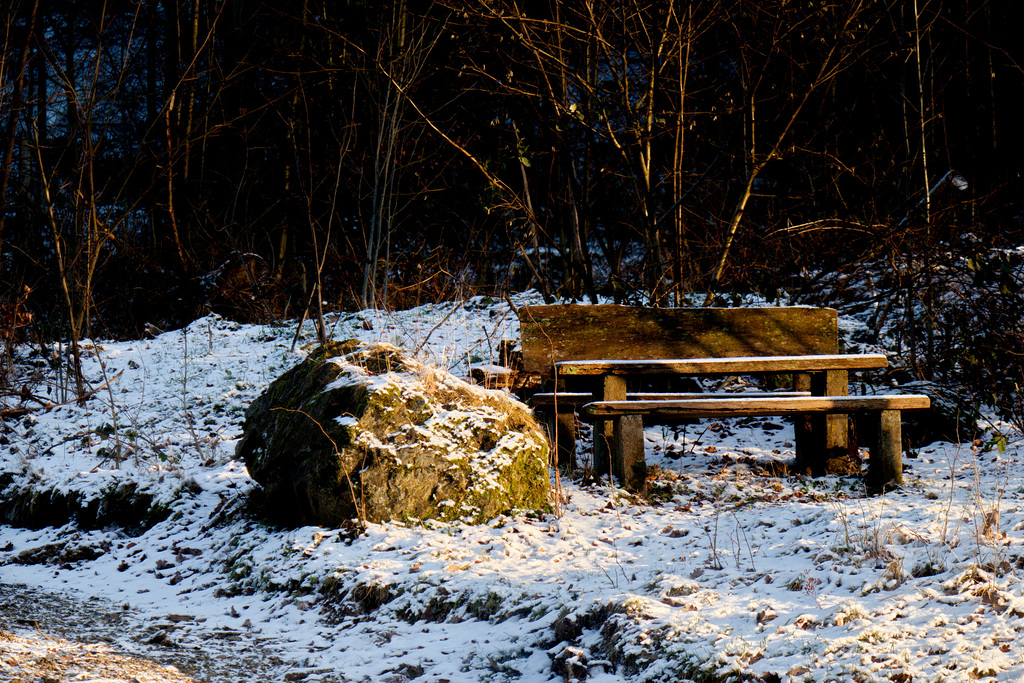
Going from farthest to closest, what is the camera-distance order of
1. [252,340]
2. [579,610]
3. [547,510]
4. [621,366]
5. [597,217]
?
[597,217] < [252,340] < [621,366] < [547,510] < [579,610]

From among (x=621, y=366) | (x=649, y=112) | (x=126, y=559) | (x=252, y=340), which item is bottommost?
(x=126, y=559)

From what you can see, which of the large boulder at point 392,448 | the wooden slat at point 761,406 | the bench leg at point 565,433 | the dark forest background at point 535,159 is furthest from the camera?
the dark forest background at point 535,159

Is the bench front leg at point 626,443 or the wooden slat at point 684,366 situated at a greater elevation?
the wooden slat at point 684,366

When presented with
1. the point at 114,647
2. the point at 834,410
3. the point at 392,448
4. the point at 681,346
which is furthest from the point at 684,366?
the point at 114,647

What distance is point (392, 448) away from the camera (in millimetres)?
4699

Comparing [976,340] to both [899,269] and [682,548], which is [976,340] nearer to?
[899,269]

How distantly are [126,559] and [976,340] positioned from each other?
6.64 m

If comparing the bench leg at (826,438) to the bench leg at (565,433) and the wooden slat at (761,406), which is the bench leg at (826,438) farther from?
the bench leg at (565,433)

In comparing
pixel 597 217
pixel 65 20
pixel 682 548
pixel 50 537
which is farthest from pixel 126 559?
pixel 65 20

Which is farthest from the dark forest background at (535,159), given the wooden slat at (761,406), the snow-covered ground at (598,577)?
the snow-covered ground at (598,577)

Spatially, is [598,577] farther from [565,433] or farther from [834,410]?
[565,433]

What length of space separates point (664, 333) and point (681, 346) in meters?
0.17

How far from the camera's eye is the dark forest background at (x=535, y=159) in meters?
7.37

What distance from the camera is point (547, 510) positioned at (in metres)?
4.88
